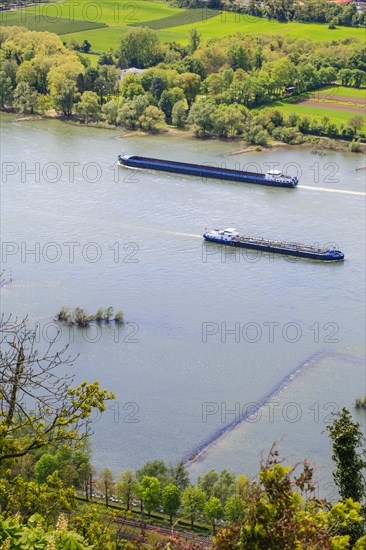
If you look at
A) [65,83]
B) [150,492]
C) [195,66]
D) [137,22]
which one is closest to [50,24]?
[137,22]

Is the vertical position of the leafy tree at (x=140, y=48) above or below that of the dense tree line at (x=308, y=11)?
below

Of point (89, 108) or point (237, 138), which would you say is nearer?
point (237, 138)

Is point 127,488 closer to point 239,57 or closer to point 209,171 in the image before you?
point 209,171

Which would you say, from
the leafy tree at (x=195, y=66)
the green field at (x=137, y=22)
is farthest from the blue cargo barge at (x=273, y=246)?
the green field at (x=137, y=22)

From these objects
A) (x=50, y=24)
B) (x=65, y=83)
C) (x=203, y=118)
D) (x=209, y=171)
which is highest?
(x=50, y=24)

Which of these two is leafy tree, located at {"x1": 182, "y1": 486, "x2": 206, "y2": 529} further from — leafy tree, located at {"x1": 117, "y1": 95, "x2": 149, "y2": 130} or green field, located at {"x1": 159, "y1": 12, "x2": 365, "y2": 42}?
green field, located at {"x1": 159, "y1": 12, "x2": 365, "y2": 42}

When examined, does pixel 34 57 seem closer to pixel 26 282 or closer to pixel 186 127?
pixel 186 127

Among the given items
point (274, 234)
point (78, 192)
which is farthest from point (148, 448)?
point (78, 192)

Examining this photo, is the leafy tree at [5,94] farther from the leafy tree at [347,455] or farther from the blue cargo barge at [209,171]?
the leafy tree at [347,455]
